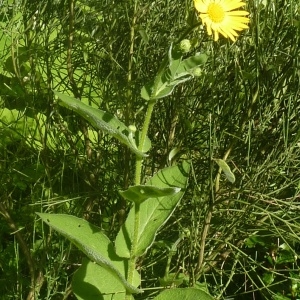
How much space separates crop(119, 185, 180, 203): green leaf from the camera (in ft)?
2.91

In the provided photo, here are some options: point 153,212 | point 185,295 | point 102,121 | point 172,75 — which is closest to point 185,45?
point 172,75

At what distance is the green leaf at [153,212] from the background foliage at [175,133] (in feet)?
0.25

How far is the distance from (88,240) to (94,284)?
154 millimetres

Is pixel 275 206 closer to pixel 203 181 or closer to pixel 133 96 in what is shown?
pixel 203 181

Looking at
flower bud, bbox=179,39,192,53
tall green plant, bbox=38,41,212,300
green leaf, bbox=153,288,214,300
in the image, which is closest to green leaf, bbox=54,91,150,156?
tall green plant, bbox=38,41,212,300

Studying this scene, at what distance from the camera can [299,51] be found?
42.2 inches

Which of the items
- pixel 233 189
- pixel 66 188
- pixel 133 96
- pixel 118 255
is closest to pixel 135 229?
pixel 118 255

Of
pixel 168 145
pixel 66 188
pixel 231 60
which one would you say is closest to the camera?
pixel 231 60

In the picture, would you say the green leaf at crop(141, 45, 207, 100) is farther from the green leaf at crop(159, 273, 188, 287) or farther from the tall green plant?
the green leaf at crop(159, 273, 188, 287)

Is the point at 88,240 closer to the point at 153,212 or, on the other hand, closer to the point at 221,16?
the point at 153,212

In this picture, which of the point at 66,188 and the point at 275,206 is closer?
the point at 275,206

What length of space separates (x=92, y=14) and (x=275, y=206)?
0.60 meters

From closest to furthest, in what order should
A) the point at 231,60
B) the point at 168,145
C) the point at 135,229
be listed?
the point at 135,229 < the point at 231,60 < the point at 168,145

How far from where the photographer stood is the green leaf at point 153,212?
1.06m
